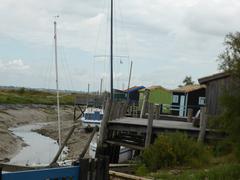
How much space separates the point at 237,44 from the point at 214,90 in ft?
37.9

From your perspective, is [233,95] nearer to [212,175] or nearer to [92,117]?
[212,175]

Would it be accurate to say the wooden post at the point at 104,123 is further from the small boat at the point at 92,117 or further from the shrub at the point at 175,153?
the small boat at the point at 92,117

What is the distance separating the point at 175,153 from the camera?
50.2ft

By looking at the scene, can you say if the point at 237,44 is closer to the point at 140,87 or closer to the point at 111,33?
the point at 111,33

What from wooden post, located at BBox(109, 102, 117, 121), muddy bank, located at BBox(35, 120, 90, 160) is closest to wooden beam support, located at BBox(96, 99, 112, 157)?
wooden post, located at BBox(109, 102, 117, 121)

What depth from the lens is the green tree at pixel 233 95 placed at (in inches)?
513

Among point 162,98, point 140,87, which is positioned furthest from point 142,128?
point 140,87

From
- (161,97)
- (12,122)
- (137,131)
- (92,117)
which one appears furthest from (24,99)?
(137,131)

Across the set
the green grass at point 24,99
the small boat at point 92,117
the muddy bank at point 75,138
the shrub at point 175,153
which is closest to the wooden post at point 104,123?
the shrub at point 175,153

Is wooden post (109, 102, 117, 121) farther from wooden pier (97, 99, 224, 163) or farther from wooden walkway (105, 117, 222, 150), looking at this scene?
wooden walkway (105, 117, 222, 150)

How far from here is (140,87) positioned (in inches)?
1930

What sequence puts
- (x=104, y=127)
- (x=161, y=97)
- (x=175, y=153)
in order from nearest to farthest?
(x=175, y=153) → (x=104, y=127) → (x=161, y=97)

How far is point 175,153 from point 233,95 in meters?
3.22

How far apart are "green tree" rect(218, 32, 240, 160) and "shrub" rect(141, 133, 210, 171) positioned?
2.02m
